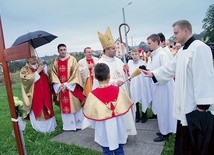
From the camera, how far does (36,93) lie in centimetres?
634

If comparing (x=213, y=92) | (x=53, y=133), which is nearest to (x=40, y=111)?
(x=53, y=133)

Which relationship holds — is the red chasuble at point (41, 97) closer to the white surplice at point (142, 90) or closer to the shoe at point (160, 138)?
the white surplice at point (142, 90)

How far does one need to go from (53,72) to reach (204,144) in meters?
4.06

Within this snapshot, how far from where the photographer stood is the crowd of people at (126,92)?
11.2 feet

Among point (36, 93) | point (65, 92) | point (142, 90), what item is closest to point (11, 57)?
point (36, 93)

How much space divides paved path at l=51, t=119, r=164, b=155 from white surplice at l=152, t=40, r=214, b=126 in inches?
50.0

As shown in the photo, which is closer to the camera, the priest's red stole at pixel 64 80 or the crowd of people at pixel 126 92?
the crowd of people at pixel 126 92

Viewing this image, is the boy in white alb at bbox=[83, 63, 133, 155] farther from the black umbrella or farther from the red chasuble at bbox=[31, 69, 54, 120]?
the red chasuble at bbox=[31, 69, 54, 120]

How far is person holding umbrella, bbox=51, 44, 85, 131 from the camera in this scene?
6.45 m

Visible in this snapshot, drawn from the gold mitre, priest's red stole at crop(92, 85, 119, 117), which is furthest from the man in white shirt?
the gold mitre

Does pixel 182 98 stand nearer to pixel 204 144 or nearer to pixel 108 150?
pixel 204 144

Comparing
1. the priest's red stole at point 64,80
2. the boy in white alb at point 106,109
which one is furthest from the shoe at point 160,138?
the priest's red stole at point 64,80

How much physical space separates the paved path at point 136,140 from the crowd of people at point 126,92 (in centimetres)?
25

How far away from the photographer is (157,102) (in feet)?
16.7
